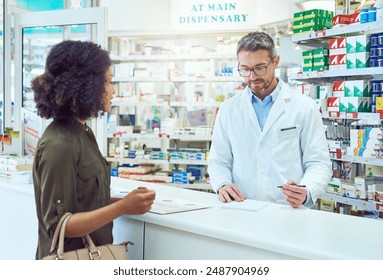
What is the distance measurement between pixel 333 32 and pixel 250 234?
9.51 feet

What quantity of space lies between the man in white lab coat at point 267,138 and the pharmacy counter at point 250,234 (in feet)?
1.03

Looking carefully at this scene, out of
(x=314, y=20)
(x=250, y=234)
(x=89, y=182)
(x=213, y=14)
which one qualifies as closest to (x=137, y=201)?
(x=89, y=182)

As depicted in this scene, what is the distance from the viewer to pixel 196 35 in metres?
6.61

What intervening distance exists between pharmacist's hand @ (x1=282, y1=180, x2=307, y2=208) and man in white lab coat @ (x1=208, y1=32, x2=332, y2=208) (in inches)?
9.2

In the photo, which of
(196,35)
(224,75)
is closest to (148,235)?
(224,75)

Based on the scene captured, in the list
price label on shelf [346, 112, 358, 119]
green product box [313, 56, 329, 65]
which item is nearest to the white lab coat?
price label on shelf [346, 112, 358, 119]

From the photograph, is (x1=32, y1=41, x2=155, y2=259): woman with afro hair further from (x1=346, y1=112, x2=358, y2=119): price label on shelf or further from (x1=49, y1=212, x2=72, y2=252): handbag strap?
(x1=346, y1=112, x2=358, y2=119): price label on shelf

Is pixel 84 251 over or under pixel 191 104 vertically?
under

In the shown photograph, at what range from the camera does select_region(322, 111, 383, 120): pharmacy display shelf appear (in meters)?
3.66

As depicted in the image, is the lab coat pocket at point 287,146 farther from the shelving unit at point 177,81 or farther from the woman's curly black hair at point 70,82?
the shelving unit at point 177,81

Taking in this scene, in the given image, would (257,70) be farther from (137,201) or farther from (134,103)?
(134,103)

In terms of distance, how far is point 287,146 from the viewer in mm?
2461

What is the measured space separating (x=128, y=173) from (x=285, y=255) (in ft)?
16.8

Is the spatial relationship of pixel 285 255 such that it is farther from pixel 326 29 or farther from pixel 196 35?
pixel 196 35
